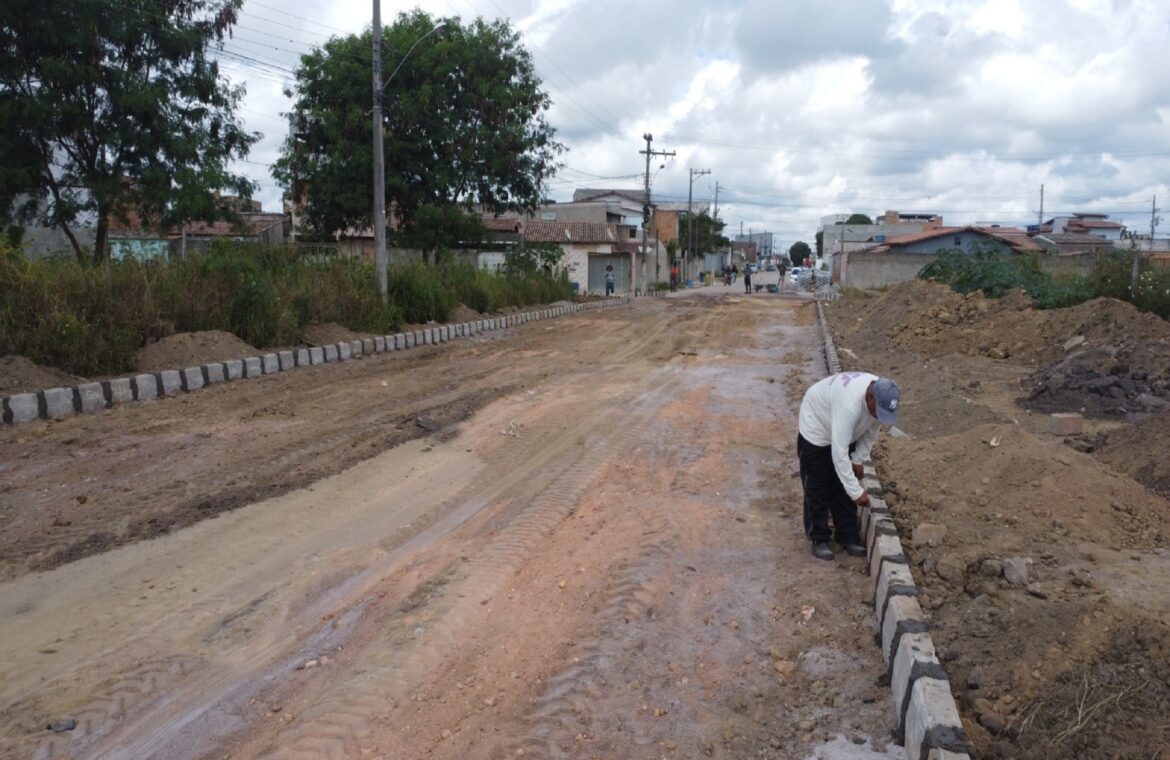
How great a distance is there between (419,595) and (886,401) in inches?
116

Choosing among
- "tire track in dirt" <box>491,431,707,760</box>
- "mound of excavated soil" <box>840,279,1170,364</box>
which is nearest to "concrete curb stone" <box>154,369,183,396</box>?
"tire track in dirt" <box>491,431,707,760</box>

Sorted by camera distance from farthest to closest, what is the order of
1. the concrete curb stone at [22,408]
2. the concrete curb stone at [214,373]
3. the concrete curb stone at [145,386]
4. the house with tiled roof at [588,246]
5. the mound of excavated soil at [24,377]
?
the house with tiled roof at [588,246] < the concrete curb stone at [214,373] < the concrete curb stone at [145,386] < the mound of excavated soil at [24,377] < the concrete curb stone at [22,408]

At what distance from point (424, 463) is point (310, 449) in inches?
44.7

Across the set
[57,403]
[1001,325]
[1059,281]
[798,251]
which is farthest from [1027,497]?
[798,251]

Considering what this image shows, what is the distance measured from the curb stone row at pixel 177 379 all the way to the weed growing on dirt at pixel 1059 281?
1289 centimetres

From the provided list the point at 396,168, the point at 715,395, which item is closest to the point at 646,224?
the point at 396,168

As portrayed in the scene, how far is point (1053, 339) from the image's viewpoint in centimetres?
1552

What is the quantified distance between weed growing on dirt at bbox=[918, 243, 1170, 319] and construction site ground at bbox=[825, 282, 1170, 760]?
579cm

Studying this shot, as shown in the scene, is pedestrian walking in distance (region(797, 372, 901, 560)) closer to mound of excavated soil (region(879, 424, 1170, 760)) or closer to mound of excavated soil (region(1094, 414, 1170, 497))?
mound of excavated soil (region(879, 424, 1170, 760))

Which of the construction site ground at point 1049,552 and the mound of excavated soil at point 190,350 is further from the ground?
the mound of excavated soil at point 190,350

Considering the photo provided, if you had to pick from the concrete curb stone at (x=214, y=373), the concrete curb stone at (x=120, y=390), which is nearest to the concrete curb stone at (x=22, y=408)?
the concrete curb stone at (x=120, y=390)

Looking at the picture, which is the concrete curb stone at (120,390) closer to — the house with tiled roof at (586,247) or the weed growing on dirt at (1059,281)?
the weed growing on dirt at (1059,281)

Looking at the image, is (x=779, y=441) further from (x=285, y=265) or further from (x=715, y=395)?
(x=285, y=265)

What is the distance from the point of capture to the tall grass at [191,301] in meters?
10.8
